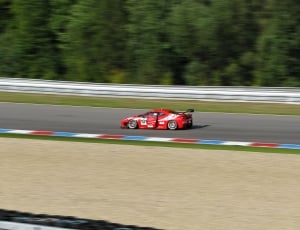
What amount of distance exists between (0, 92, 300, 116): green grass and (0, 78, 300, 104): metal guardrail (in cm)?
38

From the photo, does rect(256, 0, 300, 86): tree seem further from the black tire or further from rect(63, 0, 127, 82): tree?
the black tire

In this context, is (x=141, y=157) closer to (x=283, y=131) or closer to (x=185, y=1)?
(x=283, y=131)

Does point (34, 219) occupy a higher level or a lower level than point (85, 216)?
higher

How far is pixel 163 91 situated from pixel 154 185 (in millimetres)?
16156

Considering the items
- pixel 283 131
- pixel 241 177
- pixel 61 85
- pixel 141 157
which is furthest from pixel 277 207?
pixel 61 85

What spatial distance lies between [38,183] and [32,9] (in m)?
29.6

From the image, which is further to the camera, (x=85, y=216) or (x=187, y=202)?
(x=187, y=202)

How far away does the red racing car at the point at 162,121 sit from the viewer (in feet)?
63.2

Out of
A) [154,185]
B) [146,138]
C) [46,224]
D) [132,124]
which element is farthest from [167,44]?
[46,224]

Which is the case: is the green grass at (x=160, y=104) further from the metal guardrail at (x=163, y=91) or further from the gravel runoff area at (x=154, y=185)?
the gravel runoff area at (x=154, y=185)

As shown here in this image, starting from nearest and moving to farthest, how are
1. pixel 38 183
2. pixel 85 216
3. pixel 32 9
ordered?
pixel 85 216 < pixel 38 183 < pixel 32 9

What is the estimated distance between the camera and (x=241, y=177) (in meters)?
12.4

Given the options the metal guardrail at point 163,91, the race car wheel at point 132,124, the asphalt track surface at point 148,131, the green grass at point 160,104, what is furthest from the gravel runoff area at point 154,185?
the metal guardrail at point 163,91

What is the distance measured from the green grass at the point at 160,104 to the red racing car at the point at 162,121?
437 centimetres
